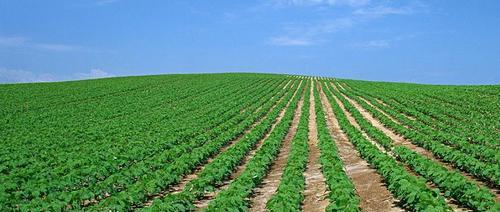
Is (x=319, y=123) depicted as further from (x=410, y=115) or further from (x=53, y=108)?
(x=53, y=108)

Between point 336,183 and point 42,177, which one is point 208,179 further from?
point 42,177

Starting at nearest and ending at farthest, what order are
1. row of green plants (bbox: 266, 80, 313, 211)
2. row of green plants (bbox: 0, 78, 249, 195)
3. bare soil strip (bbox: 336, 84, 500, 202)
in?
row of green plants (bbox: 266, 80, 313, 211) → bare soil strip (bbox: 336, 84, 500, 202) → row of green plants (bbox: 0, 78, 249, 195)

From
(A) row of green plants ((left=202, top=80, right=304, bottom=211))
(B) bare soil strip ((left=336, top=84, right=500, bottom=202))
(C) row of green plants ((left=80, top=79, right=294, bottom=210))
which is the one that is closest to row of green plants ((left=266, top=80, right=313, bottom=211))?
(A) row of green plants ((left=202, top=80, right=304, bottom=211))

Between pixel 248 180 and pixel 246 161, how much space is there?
4.99 meters

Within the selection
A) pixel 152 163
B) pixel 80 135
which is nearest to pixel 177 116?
pixel 80 135

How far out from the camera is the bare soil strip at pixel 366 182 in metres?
11.2

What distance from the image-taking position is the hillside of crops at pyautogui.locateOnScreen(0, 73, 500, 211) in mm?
10586

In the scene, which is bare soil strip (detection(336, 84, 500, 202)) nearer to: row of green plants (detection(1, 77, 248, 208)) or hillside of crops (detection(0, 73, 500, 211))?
hillside of crops (detection(0, 73, 500, 211))

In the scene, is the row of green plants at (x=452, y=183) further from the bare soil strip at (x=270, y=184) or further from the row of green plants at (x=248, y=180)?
the row of green plants at (x=248, y=180)

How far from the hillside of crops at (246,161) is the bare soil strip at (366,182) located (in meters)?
0.04

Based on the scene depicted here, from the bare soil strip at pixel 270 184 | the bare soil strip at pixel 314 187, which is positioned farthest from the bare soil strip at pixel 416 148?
the bare soil strip at pixel 270 184

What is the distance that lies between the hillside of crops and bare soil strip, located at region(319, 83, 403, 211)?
42 millimetres

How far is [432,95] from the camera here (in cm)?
4309

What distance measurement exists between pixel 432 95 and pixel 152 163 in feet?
111
